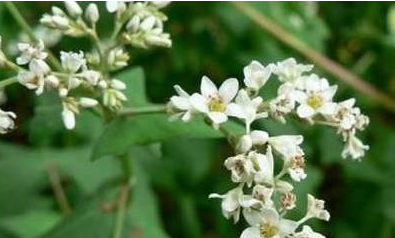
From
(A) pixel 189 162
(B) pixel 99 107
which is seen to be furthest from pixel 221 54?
(B) pixel 99 107

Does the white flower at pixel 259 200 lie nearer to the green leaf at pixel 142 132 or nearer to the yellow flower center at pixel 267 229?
the yellow flower center at pixel 267 229

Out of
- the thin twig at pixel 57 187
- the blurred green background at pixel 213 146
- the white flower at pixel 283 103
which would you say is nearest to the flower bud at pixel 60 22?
the white flower at pixel 283 103

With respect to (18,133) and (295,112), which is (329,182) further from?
(295,112)

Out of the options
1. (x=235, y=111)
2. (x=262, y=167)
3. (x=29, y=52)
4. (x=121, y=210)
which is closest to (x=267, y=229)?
(x=262, y=167)

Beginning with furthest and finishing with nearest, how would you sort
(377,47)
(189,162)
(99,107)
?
(377,47)
(189,162)
(99,107)

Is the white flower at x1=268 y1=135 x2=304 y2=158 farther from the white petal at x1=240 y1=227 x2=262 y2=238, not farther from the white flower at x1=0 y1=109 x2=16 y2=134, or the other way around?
the white flower at x1=0 y1=109 x2=16 y2=134

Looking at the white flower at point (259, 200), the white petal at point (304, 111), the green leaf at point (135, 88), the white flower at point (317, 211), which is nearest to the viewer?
the white flower at point (259, 200)

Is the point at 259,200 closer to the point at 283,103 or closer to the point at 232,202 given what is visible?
the point at 232,202
